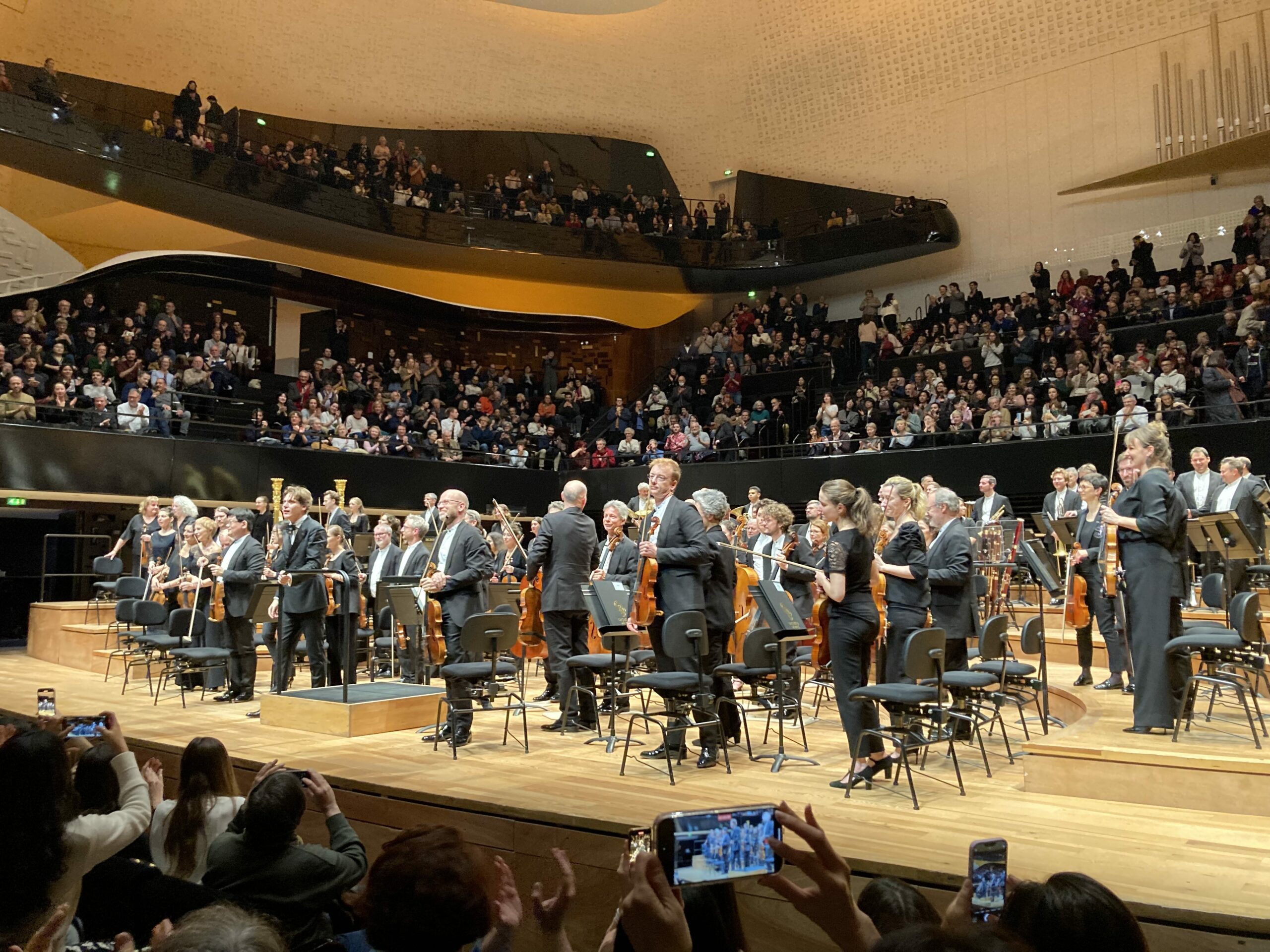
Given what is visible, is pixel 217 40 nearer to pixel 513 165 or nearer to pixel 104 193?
A: pixel 104 193

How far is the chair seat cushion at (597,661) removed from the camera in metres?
6.43

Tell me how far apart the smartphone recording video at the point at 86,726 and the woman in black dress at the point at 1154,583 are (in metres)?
4.70

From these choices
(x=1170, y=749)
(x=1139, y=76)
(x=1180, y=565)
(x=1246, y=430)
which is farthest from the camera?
(x=1139, y=76)

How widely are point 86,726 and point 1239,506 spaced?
8433 mm

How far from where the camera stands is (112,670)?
10.4 metres

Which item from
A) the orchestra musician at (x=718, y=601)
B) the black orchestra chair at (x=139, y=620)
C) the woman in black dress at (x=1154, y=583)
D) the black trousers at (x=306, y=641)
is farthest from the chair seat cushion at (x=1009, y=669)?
the black orchestra chair at (x=139, y=620)

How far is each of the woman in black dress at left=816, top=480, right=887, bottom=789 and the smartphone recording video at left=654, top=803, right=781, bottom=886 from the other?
3659 mm

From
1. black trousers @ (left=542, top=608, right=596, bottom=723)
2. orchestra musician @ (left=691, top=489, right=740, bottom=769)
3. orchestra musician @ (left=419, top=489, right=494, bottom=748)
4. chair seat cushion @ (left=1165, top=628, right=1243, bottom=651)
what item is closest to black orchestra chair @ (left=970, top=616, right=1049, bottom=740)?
chair seat cushion @ (left=1165, top=628, right=1243, bottom=651)

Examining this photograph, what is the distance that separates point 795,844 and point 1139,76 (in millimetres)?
19027

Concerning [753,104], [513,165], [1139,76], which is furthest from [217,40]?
[1139,76]

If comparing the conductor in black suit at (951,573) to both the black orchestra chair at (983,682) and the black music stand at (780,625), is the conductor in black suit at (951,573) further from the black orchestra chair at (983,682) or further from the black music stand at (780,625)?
the black music stand at (780,625)

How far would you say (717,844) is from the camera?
5.49ft

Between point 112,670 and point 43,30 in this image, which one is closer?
point 112,670

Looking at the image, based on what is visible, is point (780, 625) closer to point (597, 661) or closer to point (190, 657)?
point (597, 661)
